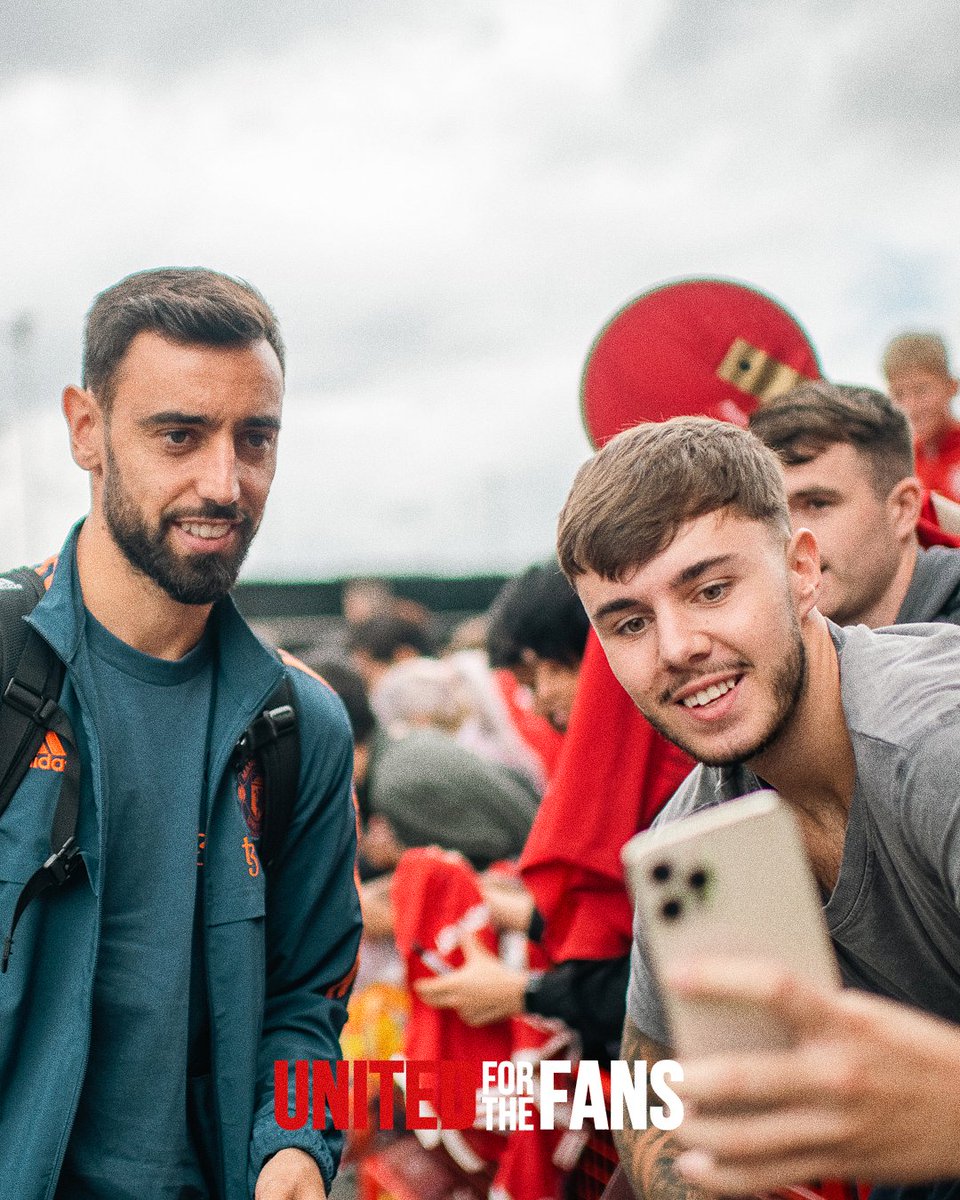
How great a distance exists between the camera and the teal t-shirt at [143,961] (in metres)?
2.30

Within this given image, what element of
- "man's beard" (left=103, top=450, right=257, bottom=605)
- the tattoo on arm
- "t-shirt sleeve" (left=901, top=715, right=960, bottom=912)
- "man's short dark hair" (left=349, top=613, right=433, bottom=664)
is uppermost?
"man's short dark hair" (left=349, top=613, right=433, bottom=664)

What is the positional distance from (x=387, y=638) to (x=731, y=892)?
7048mm

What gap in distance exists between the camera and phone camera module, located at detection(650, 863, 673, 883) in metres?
1.13

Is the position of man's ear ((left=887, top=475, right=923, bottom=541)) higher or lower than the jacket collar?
higher

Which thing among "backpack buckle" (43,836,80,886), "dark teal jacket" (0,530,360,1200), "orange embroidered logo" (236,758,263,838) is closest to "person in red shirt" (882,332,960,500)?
"dark teal jacket" (0,530,360,1200)

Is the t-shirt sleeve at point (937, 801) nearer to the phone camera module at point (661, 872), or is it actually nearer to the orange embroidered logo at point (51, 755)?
the phone camera module at point (661, 872)

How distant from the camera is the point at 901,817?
1.85 meters

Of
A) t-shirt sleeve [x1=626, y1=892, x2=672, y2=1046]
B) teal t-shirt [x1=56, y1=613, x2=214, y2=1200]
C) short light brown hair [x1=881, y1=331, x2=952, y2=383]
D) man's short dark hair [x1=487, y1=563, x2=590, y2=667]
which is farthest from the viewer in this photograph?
short light brown hair [x1=881, y1=331, x2=952, y2=383]

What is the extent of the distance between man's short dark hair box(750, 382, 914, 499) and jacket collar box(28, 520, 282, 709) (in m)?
1.43

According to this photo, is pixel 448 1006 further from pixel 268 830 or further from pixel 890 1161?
pixel 890 1161

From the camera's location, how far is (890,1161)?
3.48 ft

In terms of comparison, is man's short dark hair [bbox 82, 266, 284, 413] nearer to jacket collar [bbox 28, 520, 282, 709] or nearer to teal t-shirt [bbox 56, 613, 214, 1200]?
jacket collar [bbox 28, 520, 282, 709]

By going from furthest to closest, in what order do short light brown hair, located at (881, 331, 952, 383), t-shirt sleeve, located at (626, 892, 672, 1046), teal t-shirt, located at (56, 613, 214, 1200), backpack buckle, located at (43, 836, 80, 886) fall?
short light brown hair, located at (881, 331, 952, 383) → t-shirt sleeve, located at (626, 892, 672, 1046) → teal t-shirt, located at (56, 613, 214, 1200) → backpack buckle, located at (43, 836, 80, 886)

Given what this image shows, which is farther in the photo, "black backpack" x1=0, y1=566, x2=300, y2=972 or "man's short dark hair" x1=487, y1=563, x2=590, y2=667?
"man's short dark hair" x1=487, y1=563, x2=590, y2=667
